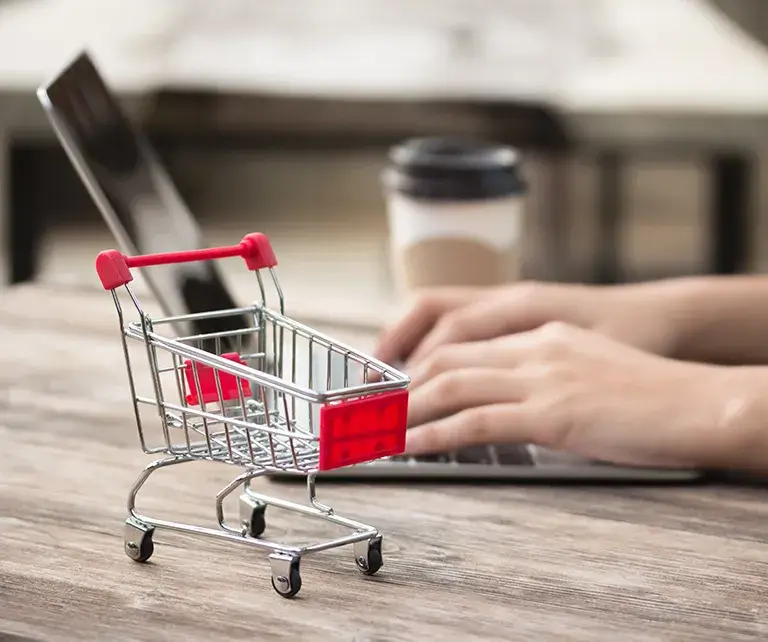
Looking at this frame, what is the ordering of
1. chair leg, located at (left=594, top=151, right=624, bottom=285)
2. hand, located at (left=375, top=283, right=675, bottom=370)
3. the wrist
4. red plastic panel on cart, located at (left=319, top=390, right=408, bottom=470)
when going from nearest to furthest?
red plastic panel on cart, located at (left=319, top=390, right=408, bottom=470), the wrist, hand, located at (left=375, top=283, right=675, bottom=370), chair leg, located at (left=594, top=151, right=624, bottom=285)

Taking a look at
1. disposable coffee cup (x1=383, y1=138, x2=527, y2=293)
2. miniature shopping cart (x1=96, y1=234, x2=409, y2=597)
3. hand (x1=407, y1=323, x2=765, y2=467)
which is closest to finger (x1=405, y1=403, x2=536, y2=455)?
hand (x1=407, y1=323, x2=765, y2=467)

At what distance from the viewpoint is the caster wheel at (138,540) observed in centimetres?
62

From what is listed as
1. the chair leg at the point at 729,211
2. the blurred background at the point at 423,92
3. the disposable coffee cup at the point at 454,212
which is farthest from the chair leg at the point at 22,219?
the chair leg at the point at 729,211

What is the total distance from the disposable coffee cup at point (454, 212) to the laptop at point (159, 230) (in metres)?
0.27

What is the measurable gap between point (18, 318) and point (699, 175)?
435 cm

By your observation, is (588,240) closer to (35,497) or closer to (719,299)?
(719,299)

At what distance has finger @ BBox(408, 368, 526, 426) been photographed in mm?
829

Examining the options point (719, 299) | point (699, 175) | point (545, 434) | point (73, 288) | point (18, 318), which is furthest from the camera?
point (699, 175)

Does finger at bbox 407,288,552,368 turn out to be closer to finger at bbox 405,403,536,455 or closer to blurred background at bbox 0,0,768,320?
finger at bbox 405,403,536,455

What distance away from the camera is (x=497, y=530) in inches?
26.9

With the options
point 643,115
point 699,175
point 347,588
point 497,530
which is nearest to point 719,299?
point 497,530

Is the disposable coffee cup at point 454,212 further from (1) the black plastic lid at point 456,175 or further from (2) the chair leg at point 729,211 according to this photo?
(2) the chair leg at point 729,211

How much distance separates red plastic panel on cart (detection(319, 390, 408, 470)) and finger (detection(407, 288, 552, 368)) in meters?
0.49

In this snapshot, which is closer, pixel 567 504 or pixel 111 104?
pixel 567 504
